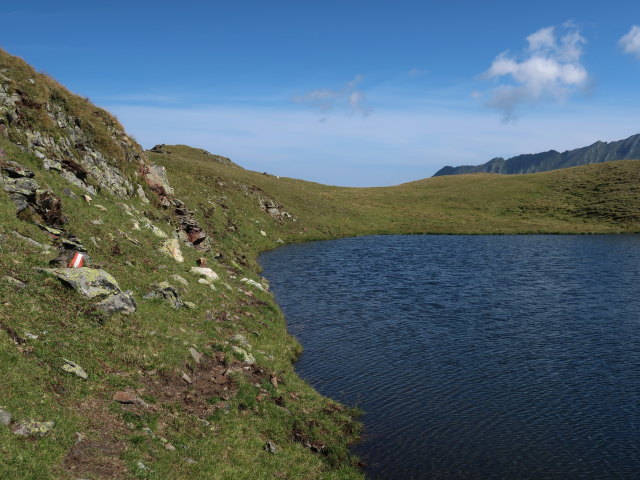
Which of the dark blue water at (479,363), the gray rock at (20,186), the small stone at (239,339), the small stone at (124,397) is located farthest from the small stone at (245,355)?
the gray rock at (20,186)

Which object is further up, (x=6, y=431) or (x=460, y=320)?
(x=6, y=431)

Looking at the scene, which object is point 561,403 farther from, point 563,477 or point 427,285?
point 427,285

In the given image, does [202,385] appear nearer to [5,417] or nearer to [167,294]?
[167,294]

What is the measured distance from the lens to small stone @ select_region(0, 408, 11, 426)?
39.2 ft

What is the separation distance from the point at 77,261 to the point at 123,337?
479 cm

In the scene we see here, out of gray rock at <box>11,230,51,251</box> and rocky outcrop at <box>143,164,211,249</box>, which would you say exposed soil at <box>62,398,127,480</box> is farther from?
rocky outcrop at <box>143,164,211,249</box>

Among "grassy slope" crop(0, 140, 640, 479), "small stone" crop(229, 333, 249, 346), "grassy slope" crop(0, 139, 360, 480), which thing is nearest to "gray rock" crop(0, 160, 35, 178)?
"grassy slope" crop(0, 139, 360, 480)

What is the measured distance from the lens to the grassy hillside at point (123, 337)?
1357 cm

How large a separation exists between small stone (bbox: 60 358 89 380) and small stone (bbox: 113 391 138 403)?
1.25 m

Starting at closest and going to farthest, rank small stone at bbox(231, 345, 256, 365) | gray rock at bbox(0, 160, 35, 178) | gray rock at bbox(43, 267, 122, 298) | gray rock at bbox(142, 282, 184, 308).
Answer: gray rock at bbox(43, 267, 122, 298)
small stone at bbox(231, 345, 256, 365)
gray rock at bbox(142, 282, 184, 308)
gray rock at bbox(0, 160, 35, 178)

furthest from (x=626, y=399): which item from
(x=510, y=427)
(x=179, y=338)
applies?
(x=179, y=338)

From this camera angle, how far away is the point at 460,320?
3534cm

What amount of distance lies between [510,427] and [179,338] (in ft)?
50.6

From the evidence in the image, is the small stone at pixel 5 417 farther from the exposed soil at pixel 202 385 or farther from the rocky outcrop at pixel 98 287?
the rocky outcrop at pixel 98 287
